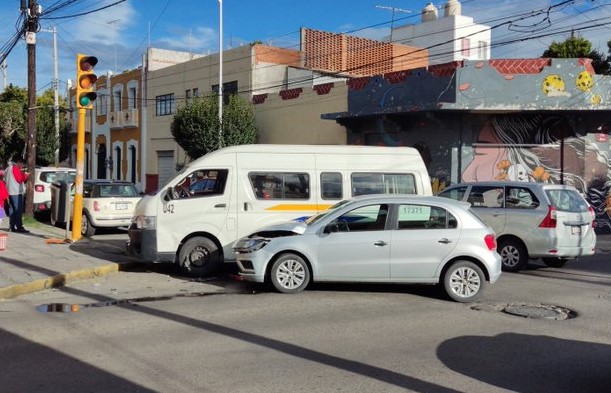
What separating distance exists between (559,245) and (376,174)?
366 centimetres

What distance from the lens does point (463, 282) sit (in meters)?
8.42

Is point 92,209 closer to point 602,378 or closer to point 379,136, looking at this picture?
point 379,136

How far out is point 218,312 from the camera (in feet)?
24.7

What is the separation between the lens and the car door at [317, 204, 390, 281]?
27.8 ft

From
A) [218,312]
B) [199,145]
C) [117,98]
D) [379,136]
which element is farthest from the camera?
[117,98]

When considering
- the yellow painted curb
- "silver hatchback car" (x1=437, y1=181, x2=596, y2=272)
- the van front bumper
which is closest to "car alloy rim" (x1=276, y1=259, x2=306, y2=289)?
the van front bumper

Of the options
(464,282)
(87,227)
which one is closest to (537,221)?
(464,282)

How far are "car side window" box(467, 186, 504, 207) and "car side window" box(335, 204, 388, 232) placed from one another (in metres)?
3.98

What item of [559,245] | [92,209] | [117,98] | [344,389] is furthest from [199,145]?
[344,389]

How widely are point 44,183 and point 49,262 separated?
9.10 meters

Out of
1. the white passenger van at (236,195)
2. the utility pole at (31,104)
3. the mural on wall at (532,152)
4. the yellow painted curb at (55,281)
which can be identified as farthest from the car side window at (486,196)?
the utility pole at (31,104)

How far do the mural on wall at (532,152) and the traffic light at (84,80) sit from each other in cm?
1136

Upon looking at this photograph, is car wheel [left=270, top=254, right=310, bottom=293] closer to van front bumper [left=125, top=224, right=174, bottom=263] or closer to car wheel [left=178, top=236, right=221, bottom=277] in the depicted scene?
car wheel [left=178, top=236, right=221, bottom=277]

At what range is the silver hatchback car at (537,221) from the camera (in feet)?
35.5
